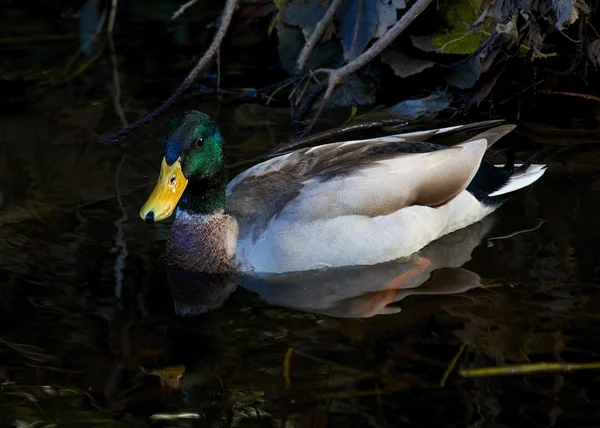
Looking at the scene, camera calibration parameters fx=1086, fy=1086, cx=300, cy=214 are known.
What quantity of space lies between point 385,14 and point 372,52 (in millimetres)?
378

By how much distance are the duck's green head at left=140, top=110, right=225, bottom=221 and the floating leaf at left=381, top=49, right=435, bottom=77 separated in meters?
2.42

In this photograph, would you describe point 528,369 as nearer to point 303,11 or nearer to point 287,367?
point 287,367

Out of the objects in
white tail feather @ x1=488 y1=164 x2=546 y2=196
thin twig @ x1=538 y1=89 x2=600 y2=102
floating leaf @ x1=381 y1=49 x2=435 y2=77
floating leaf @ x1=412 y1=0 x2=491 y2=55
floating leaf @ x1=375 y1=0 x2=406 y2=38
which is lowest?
white tail feather @ x1=488 y1=164 x2=546 y2=196

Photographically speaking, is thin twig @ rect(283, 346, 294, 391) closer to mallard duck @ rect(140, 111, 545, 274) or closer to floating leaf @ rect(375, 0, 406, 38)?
mallard duck @ rect(140, 111, 545, 274)

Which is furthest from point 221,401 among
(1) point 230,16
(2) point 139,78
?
(2) point 139,78

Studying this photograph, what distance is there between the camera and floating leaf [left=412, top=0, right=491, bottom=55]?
7840 millimetres

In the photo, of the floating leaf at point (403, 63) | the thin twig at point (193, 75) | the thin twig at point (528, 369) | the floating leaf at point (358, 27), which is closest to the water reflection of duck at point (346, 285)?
the thin twig at point (528, 369)

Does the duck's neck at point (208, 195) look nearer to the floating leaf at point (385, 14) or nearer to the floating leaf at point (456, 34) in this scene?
the floating leaf at point (385, 14)

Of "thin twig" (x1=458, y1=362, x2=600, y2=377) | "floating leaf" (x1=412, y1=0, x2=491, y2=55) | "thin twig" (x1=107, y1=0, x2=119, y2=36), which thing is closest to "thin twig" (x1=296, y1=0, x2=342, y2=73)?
"floating leaf" (x1=412, y1=0, x2=491, y2=55)

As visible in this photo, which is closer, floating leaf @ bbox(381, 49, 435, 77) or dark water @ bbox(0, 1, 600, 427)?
dark water @ bbox(0, 1, 600, 427)

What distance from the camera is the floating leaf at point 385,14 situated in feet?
25.0

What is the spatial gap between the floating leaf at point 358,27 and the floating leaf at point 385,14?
36 mm

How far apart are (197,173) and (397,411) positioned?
2024mm

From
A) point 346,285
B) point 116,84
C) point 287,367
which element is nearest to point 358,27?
point 116,84
